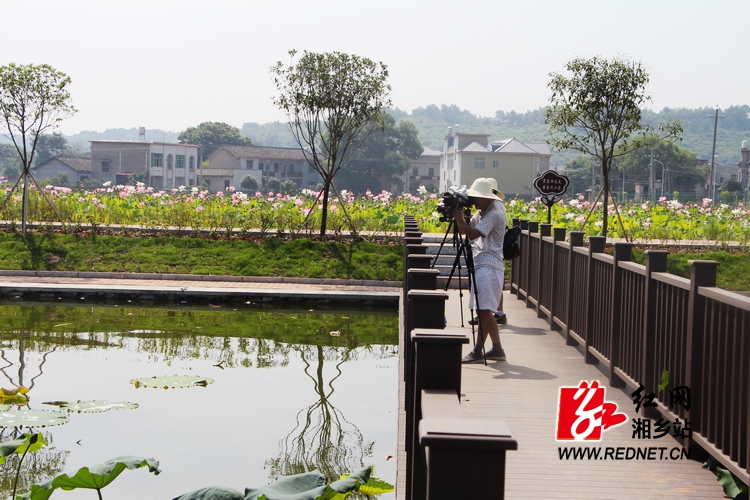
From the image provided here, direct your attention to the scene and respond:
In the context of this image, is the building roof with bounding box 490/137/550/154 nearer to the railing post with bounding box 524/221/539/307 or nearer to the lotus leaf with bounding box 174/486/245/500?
the railing post with bounding box 524/221/539/307

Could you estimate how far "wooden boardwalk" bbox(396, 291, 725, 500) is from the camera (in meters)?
4.52

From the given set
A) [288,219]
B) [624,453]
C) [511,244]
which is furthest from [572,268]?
[288,219]

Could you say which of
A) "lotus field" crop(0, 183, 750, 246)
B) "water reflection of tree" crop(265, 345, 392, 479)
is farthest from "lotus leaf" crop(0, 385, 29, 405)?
"lotus field" crop(0, 183, 750, 246)

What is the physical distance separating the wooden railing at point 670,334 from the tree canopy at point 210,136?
112144mm

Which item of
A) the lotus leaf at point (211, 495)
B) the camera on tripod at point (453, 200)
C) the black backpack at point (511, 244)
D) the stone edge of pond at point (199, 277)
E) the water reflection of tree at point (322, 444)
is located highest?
the camera on tripod at point (453, 200)

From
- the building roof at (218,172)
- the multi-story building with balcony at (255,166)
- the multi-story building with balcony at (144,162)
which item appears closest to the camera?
the multi-story building with balcony at (144,162)

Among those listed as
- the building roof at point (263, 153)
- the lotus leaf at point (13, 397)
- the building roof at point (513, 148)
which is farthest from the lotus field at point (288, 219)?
the building roof at point (263, 153)

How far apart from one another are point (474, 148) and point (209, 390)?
84.4 metres

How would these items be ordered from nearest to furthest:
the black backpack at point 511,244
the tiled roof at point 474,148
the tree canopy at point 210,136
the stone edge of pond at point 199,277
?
the black backpack at point 511,244 → the stone edge of pond at point 199,277 → the tiled roof at point 474,148 → the tree canopy at point 210,136

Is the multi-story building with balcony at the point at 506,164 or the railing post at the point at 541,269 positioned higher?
the multi-story building with balcony at the point at 506,164

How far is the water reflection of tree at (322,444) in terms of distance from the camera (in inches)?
243

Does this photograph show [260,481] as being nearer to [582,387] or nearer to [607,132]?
[582,387]

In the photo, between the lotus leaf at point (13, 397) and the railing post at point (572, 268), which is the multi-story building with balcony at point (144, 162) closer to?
the railing post at point (572, 268)

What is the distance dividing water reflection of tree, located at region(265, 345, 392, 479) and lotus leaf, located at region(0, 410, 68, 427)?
6.09ft
